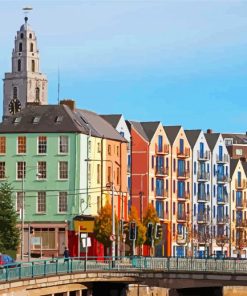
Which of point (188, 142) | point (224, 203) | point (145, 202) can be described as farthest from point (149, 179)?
point (224, 203)

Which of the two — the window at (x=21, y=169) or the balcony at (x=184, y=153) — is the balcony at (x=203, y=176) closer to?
the balcony at (x=184, y=153)

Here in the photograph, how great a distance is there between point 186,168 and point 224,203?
14.4m

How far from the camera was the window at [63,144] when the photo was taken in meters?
137

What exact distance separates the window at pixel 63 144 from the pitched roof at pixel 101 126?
19.4ft

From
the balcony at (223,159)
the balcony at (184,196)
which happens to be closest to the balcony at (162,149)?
the balcony at (184,196)

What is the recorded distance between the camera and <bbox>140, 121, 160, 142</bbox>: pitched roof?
158 m

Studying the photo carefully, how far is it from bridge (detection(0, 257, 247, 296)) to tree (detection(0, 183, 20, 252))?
25.6 meters

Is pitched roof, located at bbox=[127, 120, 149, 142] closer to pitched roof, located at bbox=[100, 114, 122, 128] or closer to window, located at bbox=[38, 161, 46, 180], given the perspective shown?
pitched roof, located at bbox=[100, 114, 122, 128]

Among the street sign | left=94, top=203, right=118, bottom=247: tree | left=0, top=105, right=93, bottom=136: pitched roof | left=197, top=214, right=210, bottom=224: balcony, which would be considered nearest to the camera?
left=94, top=203, right=118, bottom=247: tree

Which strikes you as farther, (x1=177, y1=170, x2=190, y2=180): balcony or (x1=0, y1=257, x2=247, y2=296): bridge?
(x1=177, y1=170, x2=190, y2=180): balcony

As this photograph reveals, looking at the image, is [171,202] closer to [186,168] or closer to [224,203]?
[186,168]

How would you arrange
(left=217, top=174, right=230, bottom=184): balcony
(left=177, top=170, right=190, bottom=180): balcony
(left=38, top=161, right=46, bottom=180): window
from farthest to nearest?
(left=217, top=174, right=230, bottom=184): balcony → (left=177, top=170, right=190, bottom=180): balcony → (left=38, top=161, right=46, bottom=180): window

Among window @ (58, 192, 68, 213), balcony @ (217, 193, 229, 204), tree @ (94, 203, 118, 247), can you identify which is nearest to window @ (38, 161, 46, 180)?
window @ (58, 192, 68, 213)

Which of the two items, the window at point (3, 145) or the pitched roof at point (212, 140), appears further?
the pitched roof at point (212, 140)
